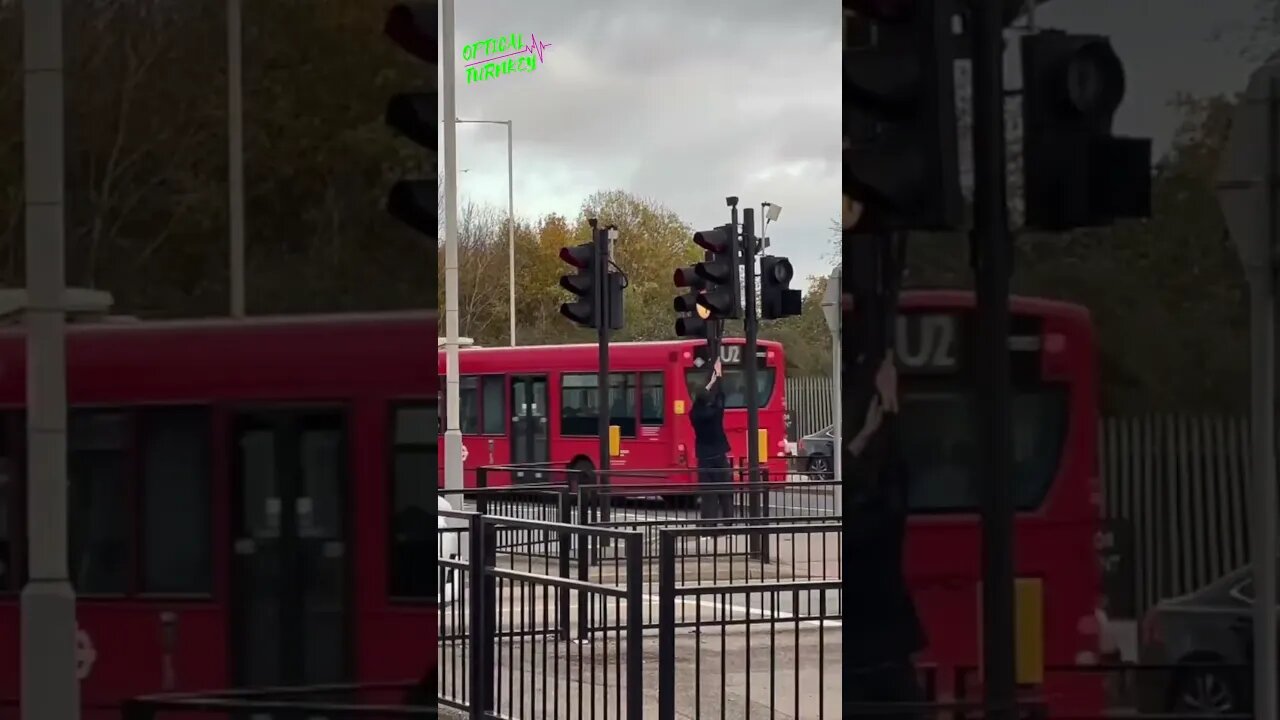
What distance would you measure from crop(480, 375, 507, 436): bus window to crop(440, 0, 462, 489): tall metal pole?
29.7ft

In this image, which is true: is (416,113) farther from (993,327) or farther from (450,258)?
(450,258)

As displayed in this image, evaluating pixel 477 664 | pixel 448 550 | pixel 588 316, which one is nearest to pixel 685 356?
pixel 588 316

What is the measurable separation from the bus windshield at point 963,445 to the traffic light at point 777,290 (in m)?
15.2

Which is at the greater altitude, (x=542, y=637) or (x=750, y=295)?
(x=750, y=295)

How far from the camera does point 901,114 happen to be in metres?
3.06

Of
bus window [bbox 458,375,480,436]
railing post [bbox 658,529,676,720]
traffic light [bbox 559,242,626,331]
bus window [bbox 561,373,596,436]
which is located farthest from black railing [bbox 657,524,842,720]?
bus window [bbox 458,375,480,436]

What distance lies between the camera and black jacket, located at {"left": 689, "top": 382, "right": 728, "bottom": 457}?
2142cm

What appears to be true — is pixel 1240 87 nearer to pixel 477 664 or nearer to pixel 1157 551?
pixel 1157 551

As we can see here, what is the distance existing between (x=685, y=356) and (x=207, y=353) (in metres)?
21.4

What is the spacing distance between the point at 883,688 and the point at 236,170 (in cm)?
165

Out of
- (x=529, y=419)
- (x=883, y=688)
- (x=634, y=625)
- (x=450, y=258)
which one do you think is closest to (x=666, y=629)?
(x=634, y=625)

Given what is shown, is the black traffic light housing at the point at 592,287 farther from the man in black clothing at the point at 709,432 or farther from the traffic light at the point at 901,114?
the traffic light at the point at 901,114

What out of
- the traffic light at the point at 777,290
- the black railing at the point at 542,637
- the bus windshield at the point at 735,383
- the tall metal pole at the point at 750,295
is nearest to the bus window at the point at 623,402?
the bus windshield at the point at 735,383

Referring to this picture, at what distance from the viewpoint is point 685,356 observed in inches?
956
